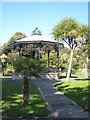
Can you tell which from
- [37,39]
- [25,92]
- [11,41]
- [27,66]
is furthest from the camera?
[11,41]

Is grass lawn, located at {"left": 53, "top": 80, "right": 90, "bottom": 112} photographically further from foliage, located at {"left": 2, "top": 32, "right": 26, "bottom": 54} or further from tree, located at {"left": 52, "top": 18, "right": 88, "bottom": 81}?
foliage, located at {"left": 2, "top": 32, "right": 26, "bottom": 54}

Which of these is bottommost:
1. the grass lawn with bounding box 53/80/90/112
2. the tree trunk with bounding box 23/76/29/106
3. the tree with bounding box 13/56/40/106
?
the grass lawn with bounding box 53/80/90/112

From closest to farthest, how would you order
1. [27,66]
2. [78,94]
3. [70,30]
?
[27,66] → [78,94] → [70,30]

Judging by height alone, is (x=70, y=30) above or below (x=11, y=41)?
below

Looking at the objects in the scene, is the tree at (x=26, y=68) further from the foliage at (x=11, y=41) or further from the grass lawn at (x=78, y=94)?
the foliage at (x=11, y=41)

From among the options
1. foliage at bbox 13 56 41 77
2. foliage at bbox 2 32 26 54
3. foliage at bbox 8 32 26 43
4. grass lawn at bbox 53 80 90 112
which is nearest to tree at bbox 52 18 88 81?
grass lawn at bbox 53 80 90 112

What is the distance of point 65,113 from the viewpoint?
6102 mm

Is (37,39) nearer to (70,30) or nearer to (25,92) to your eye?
(70,30)

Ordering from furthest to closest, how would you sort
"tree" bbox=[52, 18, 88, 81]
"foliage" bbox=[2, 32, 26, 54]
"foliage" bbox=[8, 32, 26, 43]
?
"foliage" bbox=[8, 32, 26, 43] → "foliage" bbox=[2, 32, 26, 54] → "tree" bbox=[52, 18, 88, 81]

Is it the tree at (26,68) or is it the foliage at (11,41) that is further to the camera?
the foliage at (11,41)

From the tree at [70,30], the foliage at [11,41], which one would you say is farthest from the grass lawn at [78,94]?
the foliage at [11,41]

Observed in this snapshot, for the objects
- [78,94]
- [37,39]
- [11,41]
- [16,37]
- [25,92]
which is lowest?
[78,94]

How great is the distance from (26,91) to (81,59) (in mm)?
30209

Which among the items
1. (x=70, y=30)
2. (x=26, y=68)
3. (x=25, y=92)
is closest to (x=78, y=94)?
(x=25, y=92)
